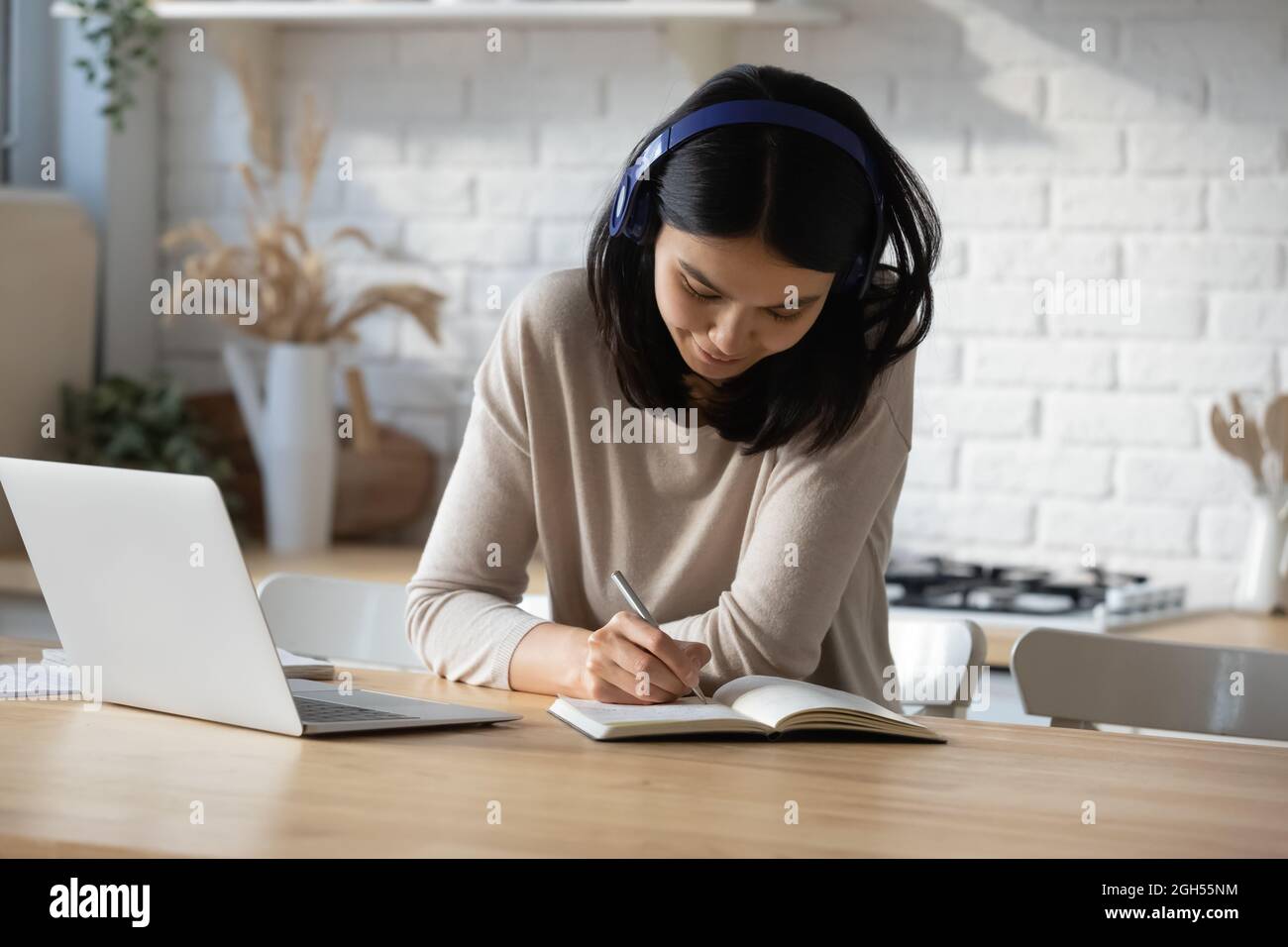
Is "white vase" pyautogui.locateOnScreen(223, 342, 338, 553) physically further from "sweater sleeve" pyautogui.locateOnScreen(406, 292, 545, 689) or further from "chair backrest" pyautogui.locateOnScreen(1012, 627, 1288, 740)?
"chair backrest" pyautogui.locateOnScreen(1012, 627, 1288, 740)

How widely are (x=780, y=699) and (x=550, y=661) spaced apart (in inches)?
9.5

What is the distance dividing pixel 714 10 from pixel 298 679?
1.44 m

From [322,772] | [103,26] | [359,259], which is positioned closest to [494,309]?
[359,259]

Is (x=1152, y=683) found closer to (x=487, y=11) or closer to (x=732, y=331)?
(x=732, y=331)

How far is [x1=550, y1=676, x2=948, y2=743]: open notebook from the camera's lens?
123cm

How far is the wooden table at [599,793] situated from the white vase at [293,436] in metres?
1.52

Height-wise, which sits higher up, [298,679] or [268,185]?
[268,185]

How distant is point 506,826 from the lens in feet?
3.21

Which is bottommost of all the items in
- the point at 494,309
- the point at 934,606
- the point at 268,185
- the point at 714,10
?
the point at 934,606

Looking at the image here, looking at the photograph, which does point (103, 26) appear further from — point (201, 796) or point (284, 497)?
point (201, 796)

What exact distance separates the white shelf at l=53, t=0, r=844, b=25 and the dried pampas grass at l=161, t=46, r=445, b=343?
113 millimetres

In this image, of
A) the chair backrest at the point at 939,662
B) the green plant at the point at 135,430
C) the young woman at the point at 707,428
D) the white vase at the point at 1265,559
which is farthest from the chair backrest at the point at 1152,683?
the green plant at the point at 135,430

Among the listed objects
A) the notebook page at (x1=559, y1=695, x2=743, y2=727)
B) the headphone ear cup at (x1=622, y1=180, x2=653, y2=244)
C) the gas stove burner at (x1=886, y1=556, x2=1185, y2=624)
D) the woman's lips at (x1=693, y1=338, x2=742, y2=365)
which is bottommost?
the gas stove burner at (x1=886, y1=556, x2=1185, y2=624)

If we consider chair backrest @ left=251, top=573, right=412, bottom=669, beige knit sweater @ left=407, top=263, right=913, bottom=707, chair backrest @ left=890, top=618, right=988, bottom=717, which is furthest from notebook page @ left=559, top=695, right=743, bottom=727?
chair backrest @ left=251, top=573, right=412, bottom=669
